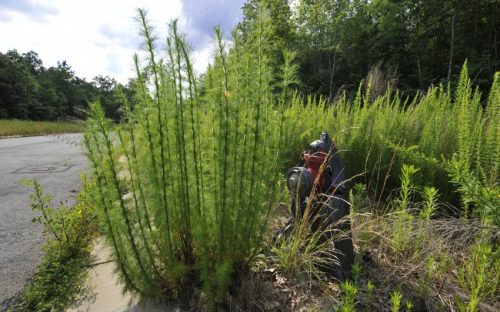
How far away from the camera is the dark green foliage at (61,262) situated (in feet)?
5.75

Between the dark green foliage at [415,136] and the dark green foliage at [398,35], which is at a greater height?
the dark green foliage at [398,35]

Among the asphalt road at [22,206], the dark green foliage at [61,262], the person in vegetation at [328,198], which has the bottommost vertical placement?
the asphalt road at [22,206]

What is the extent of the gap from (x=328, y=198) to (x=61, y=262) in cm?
205

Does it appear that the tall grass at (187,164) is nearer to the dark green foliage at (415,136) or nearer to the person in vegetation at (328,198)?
the person in vegetation at (328,198)

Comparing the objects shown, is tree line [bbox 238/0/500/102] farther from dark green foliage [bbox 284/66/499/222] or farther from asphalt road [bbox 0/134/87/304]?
dark green foliage [bbox 284/66/499/222]

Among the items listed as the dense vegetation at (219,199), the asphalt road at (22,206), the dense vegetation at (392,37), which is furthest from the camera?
the dense vegetation at (392,37)

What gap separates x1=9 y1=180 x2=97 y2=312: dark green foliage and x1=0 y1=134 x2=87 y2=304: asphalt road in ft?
0.39

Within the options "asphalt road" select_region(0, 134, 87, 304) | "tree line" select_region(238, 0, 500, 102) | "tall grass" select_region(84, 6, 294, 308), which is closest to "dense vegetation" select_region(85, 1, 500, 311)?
"tall grass" select_region(84, 6, 294, 308)

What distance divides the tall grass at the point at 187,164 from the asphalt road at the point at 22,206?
0.31 m

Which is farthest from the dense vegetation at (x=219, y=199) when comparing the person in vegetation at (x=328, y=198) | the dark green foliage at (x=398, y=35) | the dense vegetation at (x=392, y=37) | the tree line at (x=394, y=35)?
the dark green foliage at (x=398, y=35)

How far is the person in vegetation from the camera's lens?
5.36 ft

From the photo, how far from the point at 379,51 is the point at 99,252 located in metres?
20.4

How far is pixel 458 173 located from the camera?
112cm

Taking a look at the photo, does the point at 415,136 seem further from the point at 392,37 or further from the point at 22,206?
the point at 392,37
